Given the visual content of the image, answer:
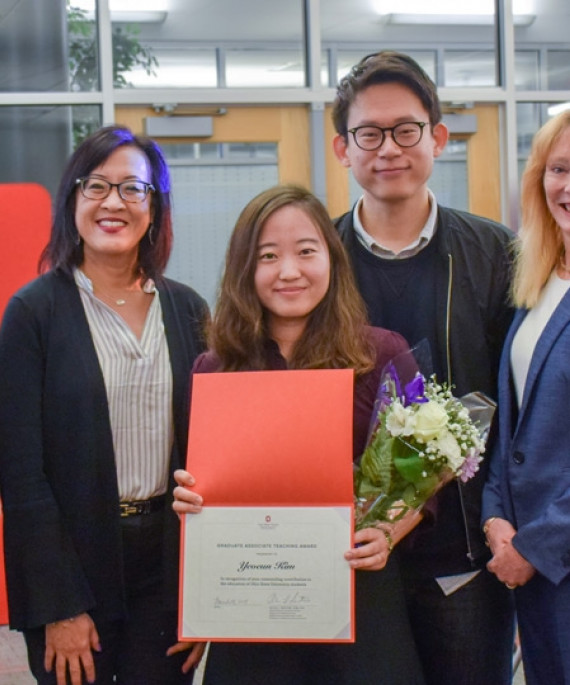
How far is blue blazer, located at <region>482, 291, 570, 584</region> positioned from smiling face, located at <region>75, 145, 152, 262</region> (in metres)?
1.02

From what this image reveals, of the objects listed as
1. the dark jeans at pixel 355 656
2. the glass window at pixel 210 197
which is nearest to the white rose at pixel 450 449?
the dark jeans at pixel 355 656

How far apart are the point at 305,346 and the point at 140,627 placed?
80 centimetres

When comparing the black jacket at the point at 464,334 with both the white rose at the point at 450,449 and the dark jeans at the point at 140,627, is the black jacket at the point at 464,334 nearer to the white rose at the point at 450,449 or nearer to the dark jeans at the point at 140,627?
the white rose at the point at 450,449

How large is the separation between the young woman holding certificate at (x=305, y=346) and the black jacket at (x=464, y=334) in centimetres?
28

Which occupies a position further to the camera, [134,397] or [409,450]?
[134,397]

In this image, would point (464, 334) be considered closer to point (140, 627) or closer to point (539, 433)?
point (539, 433)

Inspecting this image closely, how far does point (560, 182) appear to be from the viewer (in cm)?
242

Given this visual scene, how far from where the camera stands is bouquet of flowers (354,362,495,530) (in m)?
2.01

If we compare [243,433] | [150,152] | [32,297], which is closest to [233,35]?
[150,152]

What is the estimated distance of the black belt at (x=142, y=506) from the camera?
2387 millimetres

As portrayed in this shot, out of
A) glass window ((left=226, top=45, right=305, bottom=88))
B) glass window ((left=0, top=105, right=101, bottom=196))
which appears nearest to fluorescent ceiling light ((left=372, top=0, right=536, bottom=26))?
glass window ((left=226, top=45, right=305, bottom=88))

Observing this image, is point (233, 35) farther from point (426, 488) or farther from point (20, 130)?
point (426, 488)

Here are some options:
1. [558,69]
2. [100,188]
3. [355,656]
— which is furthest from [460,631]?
[558,69]

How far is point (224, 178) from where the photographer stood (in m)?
5.84
